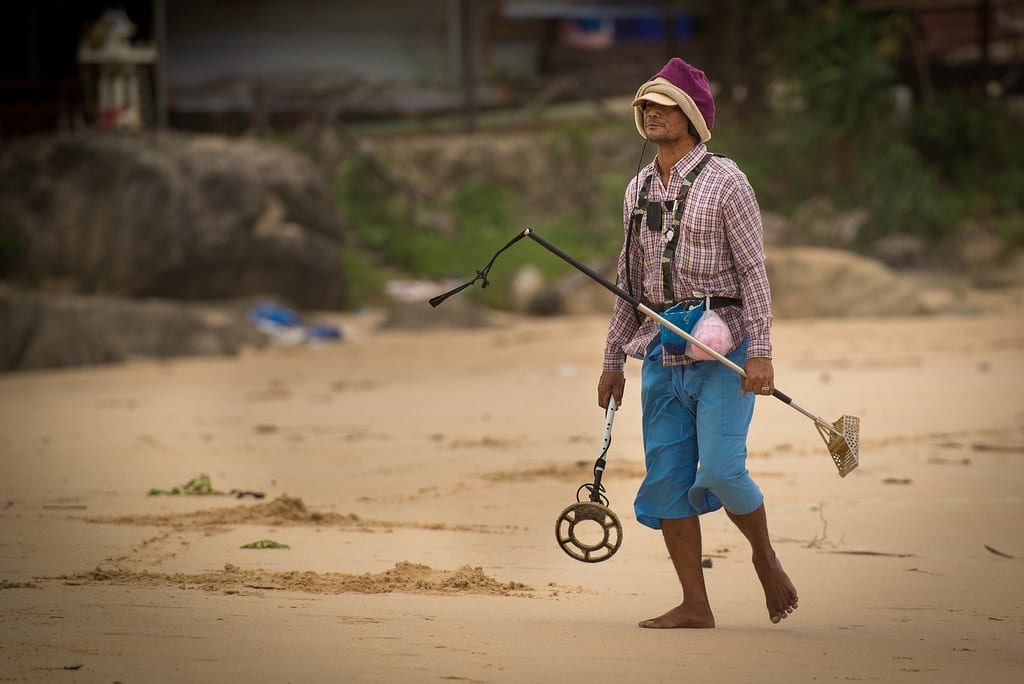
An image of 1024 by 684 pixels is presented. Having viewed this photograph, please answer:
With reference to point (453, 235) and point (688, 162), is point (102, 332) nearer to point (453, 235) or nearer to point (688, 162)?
point (453, 235)

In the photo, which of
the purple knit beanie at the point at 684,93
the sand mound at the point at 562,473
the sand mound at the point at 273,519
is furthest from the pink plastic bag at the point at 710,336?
the sand mound at the point at 562,473

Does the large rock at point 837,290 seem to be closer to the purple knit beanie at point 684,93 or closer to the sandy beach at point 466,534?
the sandy beach at point 466,534

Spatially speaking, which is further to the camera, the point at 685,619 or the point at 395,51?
the point at 395,51

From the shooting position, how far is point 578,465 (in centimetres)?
789

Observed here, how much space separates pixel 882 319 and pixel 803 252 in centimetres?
127

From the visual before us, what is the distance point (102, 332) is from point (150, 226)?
3.22 metres

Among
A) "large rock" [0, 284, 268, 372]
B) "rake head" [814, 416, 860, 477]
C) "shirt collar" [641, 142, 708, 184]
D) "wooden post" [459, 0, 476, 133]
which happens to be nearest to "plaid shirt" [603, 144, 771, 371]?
"shirt collar" [641, 142, 708, 184]

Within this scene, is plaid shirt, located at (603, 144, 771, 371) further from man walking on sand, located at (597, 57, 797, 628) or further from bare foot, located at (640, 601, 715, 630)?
bare foot, located at (640, 601, 715, 630)

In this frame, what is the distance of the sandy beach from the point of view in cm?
417

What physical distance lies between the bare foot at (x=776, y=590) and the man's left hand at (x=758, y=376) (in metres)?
0.55

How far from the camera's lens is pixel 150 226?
16.5 m

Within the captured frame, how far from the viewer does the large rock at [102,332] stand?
1312 cm

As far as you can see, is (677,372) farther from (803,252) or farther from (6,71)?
(6,71)

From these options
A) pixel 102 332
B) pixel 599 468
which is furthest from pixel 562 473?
pixel 102 332
